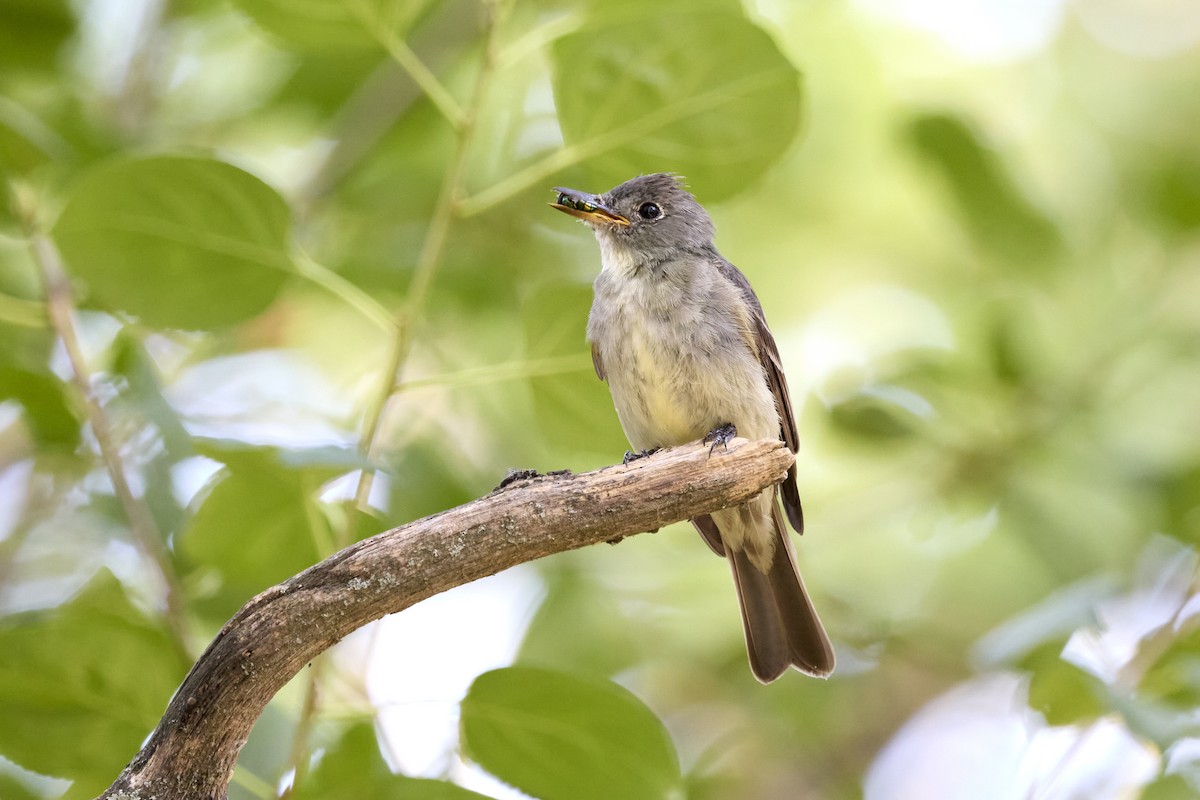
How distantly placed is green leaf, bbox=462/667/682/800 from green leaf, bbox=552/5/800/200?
127 centimetres

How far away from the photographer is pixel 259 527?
2740 millimetres

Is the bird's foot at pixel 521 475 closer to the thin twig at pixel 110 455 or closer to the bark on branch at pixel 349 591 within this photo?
the bark on branch at pixel 349 591

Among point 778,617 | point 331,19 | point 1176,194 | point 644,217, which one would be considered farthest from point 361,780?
point 1176,194

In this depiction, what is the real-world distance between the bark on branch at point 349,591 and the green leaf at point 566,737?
0.32 m

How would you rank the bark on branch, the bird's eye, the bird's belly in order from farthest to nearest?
the bird's eye → the bird's belly → the bark on branch

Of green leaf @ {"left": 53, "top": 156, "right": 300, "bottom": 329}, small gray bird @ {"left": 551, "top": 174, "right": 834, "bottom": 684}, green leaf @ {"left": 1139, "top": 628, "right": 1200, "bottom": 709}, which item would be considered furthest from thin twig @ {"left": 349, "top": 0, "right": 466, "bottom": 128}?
green leaf @ {"left": 1139, "top": 628, "right": 1200, "bottom": 709}

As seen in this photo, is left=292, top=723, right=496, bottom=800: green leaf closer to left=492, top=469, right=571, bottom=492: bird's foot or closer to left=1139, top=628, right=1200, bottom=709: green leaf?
left=492, top=469, right=571, bottom=492: bird's foot

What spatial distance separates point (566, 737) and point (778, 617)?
5.55ft

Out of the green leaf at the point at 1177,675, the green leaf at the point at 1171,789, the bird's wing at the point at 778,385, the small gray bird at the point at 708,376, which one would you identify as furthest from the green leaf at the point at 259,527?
the green leaf at the point at 1177,675

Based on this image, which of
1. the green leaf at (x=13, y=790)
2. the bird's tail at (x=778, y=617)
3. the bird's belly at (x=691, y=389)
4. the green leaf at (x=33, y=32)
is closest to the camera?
the green leaf at (x=13, y=790)

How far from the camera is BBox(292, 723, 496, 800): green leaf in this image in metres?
2.48

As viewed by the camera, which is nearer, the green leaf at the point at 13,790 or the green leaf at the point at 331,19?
the green leaf at the point at 331,19

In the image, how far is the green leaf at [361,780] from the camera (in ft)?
8.14

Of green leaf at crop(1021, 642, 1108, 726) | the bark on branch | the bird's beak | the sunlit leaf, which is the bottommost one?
green leaf at crop(1021, 642, 1108, 726)
